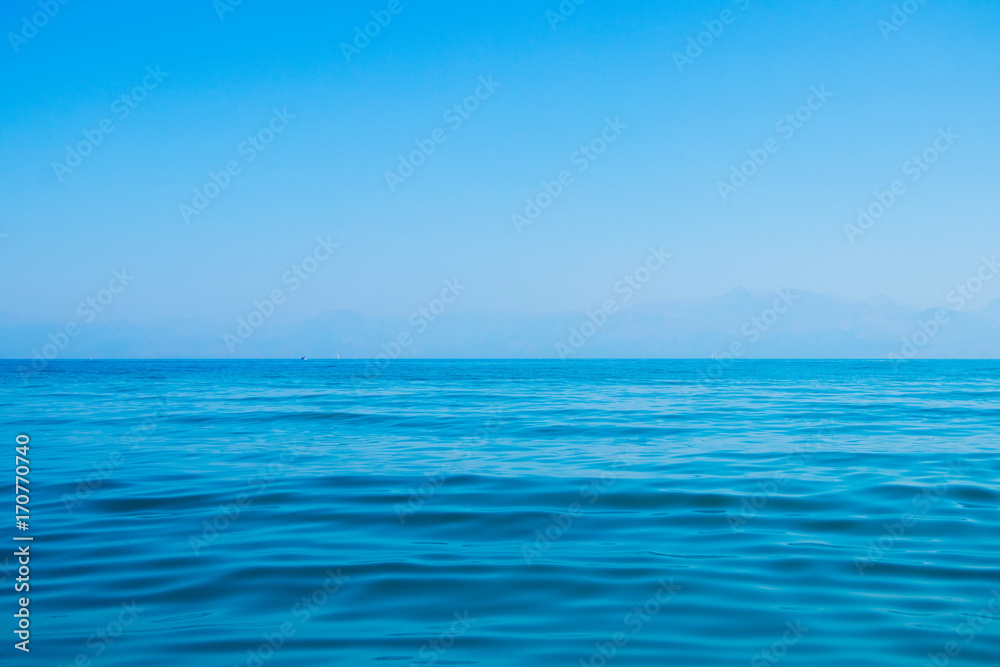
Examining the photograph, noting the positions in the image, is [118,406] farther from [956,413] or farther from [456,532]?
[956,413]

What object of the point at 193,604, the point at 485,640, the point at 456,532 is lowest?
the point at 193,604

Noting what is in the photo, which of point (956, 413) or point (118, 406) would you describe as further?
point (118, 406)

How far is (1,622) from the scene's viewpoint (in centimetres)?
546

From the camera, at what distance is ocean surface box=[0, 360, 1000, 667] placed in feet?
16.9

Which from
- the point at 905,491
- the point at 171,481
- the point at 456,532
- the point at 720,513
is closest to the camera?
the point at 456,532

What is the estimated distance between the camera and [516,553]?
7332 millimetres

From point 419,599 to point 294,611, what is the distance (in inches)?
39.0

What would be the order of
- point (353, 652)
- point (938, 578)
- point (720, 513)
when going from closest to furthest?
1. point (353, 652)
2. point (938, 578)
3. point (720, 513)

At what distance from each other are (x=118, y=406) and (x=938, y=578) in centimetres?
2934

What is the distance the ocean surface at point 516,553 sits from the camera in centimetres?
516

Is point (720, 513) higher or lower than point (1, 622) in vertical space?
higher

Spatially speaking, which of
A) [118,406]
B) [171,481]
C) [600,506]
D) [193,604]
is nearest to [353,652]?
[193,604]

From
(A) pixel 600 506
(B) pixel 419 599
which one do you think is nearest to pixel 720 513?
(A) pixel 600 506

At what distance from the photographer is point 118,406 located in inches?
1135
